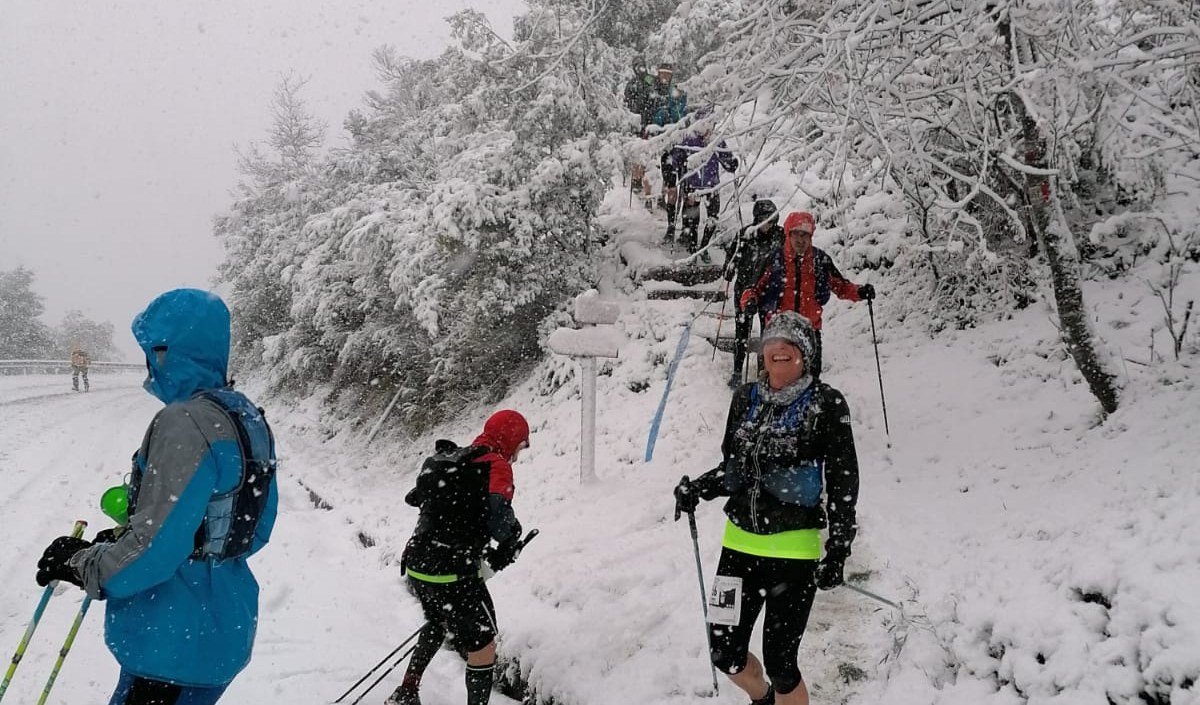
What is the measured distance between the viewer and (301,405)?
60.2 feet

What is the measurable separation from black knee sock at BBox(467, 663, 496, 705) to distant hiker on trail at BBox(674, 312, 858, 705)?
1.35 m

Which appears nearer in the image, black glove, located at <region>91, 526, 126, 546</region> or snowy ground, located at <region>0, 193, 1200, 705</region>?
black glove, located at <region>91, 526, 126, 546</region>

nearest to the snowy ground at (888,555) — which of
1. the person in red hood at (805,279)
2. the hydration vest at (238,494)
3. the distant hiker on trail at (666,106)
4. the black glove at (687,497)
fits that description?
the black glove at (687,497)

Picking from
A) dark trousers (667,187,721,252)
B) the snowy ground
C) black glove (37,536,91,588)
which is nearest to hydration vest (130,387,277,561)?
black glove (37,536,91,588)

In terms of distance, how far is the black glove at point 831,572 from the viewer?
2998 mm

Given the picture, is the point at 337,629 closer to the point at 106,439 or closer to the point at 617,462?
the point at 617,462

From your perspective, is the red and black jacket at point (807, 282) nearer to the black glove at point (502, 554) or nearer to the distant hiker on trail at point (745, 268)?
the distant hiker on trail at point (745, 268)

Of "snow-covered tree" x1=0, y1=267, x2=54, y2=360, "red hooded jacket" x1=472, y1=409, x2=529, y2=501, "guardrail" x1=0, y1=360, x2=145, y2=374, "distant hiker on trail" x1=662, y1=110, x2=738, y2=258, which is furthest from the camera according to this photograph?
"snow-covered tree" x1=0, y1=267, x2=54, y2=360

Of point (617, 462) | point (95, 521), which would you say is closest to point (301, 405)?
point (95, 521)

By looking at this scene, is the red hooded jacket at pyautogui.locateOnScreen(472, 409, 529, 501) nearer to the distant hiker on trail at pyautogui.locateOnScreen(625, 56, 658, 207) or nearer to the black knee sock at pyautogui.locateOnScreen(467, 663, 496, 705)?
the black knee sock at pyautogui.locateOnScreen(467, 663, 496, 705)

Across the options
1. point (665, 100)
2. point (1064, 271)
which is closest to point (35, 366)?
point (665, 100)

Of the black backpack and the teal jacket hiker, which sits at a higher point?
the teal jacket hiker

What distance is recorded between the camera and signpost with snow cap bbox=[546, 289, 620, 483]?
7109 millimetres

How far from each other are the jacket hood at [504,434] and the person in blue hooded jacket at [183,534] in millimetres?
1721
